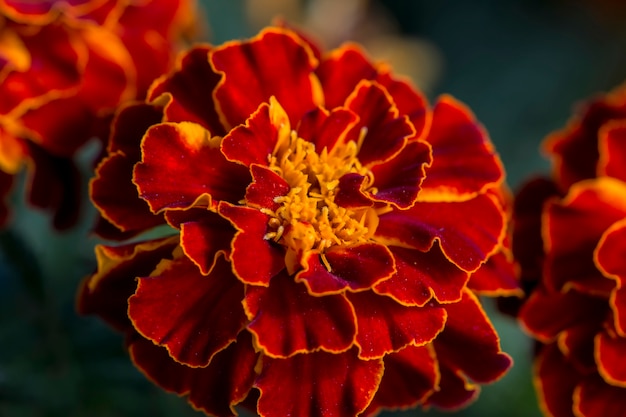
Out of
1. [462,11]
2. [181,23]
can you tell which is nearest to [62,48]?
[181,23]

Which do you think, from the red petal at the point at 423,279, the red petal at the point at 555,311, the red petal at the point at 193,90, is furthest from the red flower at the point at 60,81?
the red petal at the point at 555,311

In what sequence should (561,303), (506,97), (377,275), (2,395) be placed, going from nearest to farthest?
(377,275)
(561,303)
(2,395)
(506,97)

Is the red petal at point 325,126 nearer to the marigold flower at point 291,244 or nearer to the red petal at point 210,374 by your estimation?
the marigold flower at point 291,244

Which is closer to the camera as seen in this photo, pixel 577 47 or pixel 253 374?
pixel 253 374

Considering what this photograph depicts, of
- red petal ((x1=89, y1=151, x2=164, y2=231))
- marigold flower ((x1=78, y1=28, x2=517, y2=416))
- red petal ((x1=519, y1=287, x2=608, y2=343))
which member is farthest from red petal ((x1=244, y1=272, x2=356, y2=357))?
red petal ((x1=519, y1=287, x2=608, y2=343))

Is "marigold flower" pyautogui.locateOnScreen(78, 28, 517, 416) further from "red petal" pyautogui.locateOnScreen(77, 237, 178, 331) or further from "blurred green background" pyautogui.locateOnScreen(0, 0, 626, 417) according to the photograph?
"blurred green background" pyautogui.locateOnScreen(0, 0, 626, 417)

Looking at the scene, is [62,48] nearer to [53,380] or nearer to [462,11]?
[53,380]

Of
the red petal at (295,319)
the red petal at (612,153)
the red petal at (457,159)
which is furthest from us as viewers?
the red petal at (612,153)
